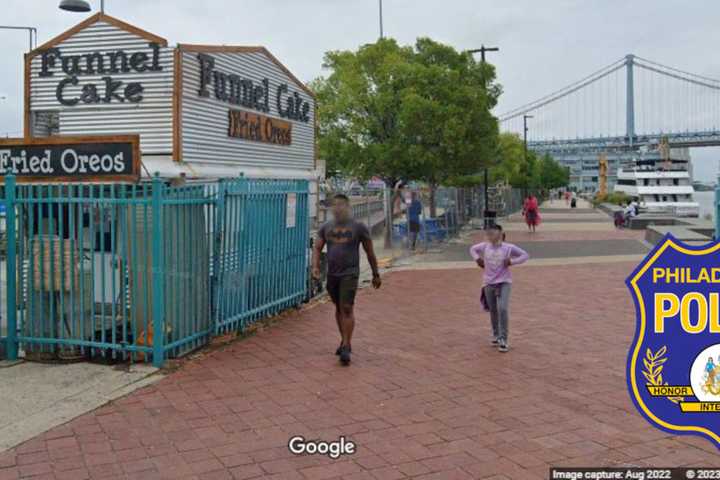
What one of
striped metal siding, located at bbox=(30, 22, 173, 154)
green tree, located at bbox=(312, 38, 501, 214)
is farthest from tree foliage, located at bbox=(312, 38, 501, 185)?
striped metal siding, located at bbox=(30, 22, 173, 154)

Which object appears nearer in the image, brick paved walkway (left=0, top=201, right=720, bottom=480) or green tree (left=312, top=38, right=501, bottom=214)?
brick paved walkway (left=0, top=201, right=720, bottom=480)

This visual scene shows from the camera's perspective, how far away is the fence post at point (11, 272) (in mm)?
6824

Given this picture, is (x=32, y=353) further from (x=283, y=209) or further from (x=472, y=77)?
(x=472, y=77)

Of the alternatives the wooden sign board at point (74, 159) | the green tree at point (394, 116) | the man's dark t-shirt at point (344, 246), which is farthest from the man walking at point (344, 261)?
the green tree at point (394, 116)

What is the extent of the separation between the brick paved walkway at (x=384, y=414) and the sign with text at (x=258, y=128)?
167 inches

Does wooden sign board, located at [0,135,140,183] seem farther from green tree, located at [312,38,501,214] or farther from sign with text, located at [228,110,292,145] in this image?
green tree, located at [312,38,501,214]

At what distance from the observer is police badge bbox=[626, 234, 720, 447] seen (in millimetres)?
3768

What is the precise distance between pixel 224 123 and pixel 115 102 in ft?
5.42

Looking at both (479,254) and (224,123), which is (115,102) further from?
(479,254)

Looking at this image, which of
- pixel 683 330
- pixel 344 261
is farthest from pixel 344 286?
pixel 683 330

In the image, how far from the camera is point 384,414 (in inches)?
212

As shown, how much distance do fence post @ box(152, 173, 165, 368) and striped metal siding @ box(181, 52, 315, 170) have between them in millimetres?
3913

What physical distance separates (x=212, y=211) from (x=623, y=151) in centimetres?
12081

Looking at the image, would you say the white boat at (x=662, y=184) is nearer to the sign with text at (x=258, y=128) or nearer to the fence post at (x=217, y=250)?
the sign with text at (x=258, y=128)
